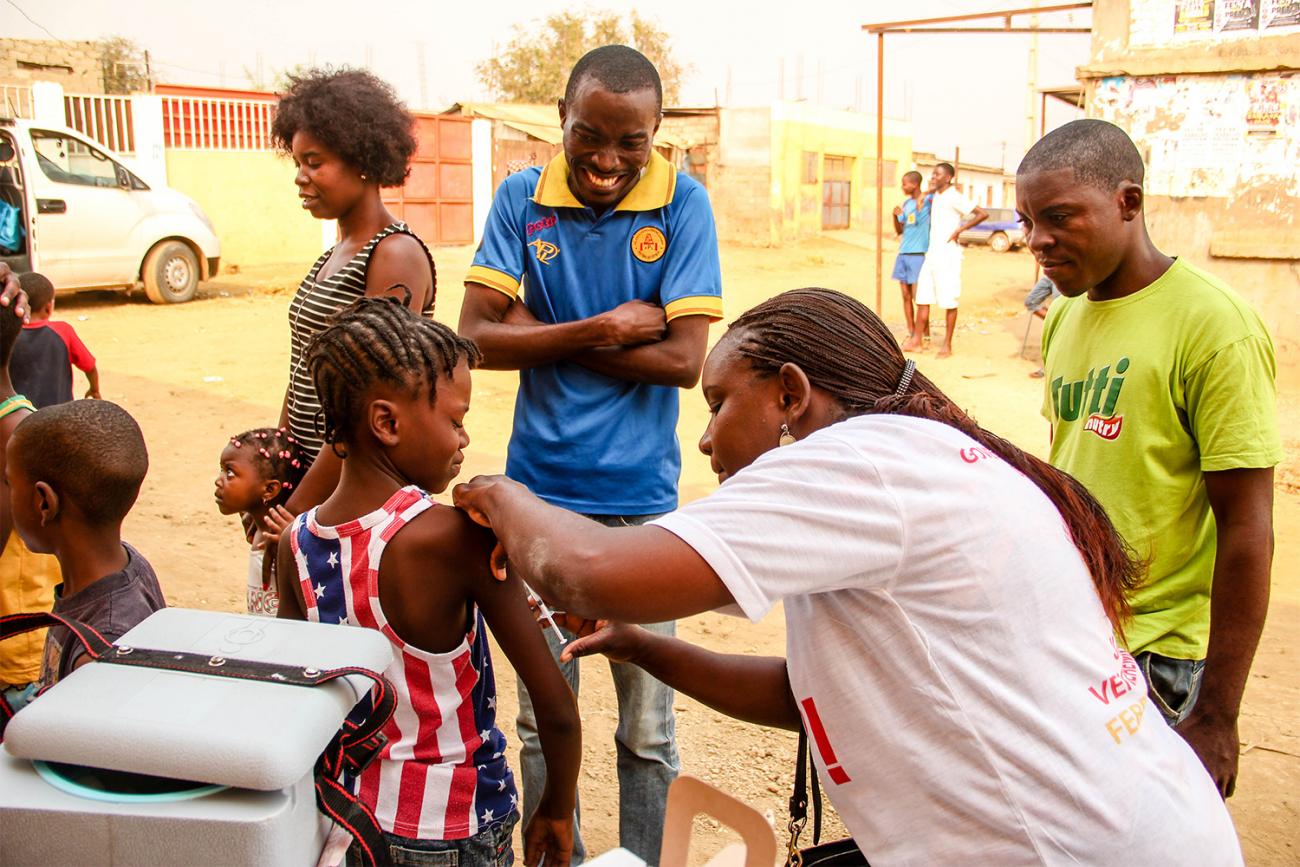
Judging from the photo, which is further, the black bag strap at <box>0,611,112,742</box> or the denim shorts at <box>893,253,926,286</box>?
the denim shorts at <box>893,253,926,286</box>

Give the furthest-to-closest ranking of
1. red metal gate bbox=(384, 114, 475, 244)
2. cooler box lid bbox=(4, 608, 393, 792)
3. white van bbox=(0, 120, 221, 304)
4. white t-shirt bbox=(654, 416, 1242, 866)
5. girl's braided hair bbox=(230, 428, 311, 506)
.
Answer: red metal gate bbox=(384, 114, 475, 244), white van bbox=(0, 120, 221, 304), girl's braided hair bbox=(230, 428, 311, 506), white t-shirt bbox=(654, 416, 1242, 866), cooler box lid bbox=(4, 608, 393, 792)

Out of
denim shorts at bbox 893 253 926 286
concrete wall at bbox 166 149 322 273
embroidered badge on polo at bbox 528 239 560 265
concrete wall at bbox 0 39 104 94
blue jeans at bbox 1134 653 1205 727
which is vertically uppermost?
concrete wall at bbox 0 39 104 94

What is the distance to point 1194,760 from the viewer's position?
175cm

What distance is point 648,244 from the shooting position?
287 cm

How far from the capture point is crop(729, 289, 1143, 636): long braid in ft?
5.60

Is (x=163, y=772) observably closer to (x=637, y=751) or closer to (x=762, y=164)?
(x=637, y=751)

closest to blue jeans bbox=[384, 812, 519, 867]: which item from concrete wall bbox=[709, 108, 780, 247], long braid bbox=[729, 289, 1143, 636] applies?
long braid bbox=[729, 289, 1143, 636]

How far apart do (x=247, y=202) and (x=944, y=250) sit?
1165 centimetres

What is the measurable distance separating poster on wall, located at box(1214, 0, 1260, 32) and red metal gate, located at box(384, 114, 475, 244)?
13999mm

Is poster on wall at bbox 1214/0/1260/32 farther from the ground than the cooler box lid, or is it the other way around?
poster on wall at bbox 1214/0/1260/32

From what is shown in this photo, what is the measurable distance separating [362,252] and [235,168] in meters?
16.5

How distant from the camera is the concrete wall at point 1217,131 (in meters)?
8.88

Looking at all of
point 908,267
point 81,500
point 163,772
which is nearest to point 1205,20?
point 908,267

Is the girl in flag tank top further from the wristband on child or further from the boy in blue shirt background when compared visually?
the boy in blue shirt background
